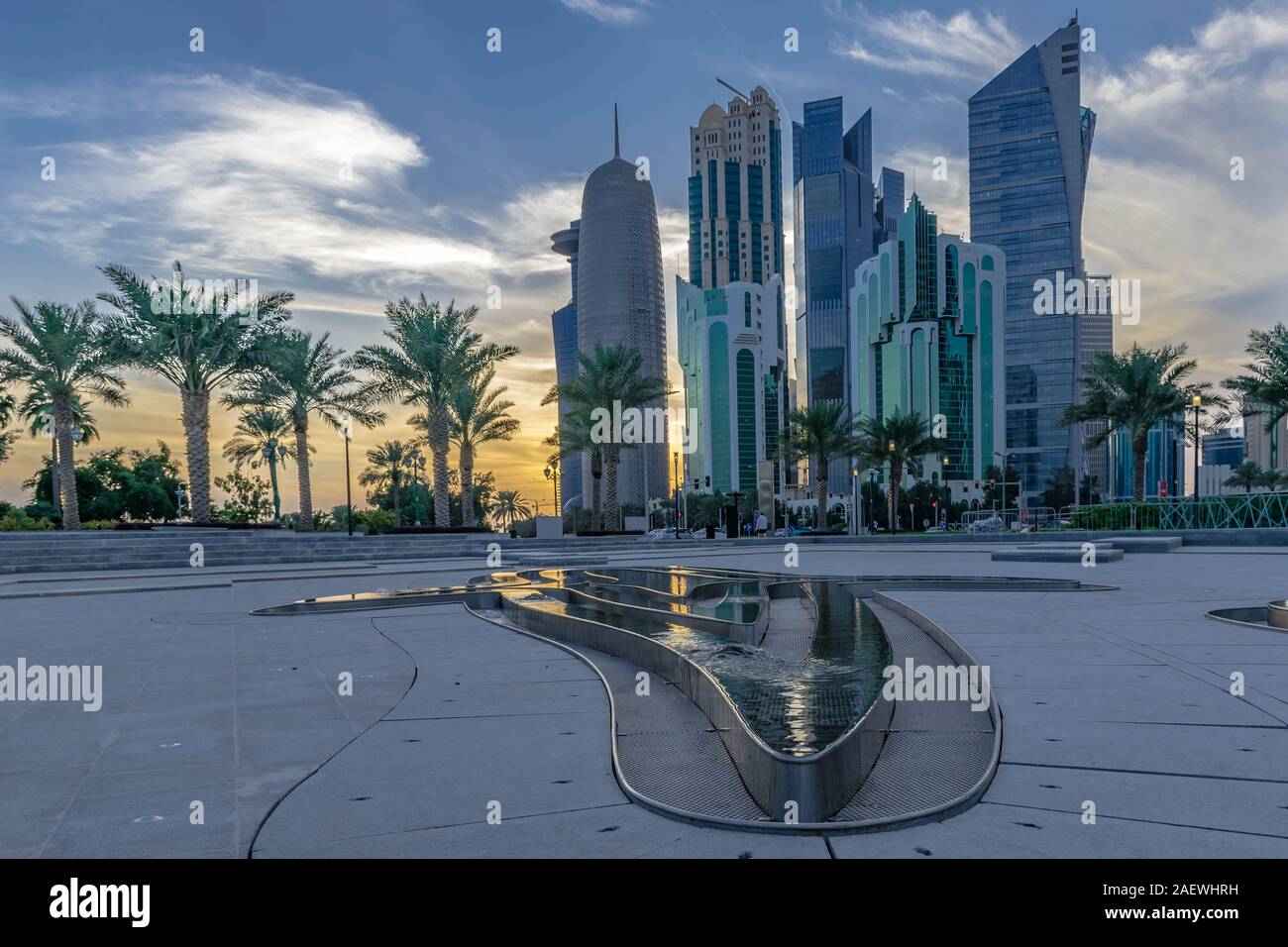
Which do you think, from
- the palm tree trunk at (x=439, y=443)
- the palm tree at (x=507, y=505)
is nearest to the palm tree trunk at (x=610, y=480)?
the palm tree trunk at (x=439, y=443)

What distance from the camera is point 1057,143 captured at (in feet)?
598

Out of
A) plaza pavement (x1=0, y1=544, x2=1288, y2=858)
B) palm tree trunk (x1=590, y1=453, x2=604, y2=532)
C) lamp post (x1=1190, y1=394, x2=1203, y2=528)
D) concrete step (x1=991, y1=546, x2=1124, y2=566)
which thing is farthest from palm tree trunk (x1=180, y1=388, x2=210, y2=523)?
lamp post (x1=1190, y1=394, x2=1203, y2=528)

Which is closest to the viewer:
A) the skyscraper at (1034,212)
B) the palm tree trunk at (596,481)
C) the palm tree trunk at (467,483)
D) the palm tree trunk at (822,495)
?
the palm tree trunk at (467,483)

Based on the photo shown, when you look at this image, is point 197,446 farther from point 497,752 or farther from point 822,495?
point 497,752

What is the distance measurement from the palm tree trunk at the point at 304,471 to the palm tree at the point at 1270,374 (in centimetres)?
4258

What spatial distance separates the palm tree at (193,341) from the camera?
1276 inches

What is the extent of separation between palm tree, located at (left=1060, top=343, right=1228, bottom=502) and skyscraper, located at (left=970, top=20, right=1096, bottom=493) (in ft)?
516

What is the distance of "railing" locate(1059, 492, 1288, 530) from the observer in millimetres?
30625

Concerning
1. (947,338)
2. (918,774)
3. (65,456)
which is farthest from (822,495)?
(947,338)

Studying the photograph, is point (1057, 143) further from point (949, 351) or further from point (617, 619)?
point (617, 619)

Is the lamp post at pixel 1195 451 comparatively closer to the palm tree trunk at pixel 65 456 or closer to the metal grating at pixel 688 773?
the metal grating at pixel 688 773

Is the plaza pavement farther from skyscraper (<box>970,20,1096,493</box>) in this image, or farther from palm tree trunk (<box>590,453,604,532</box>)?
skyscraper (<box>970,20,1096,493</box>)
